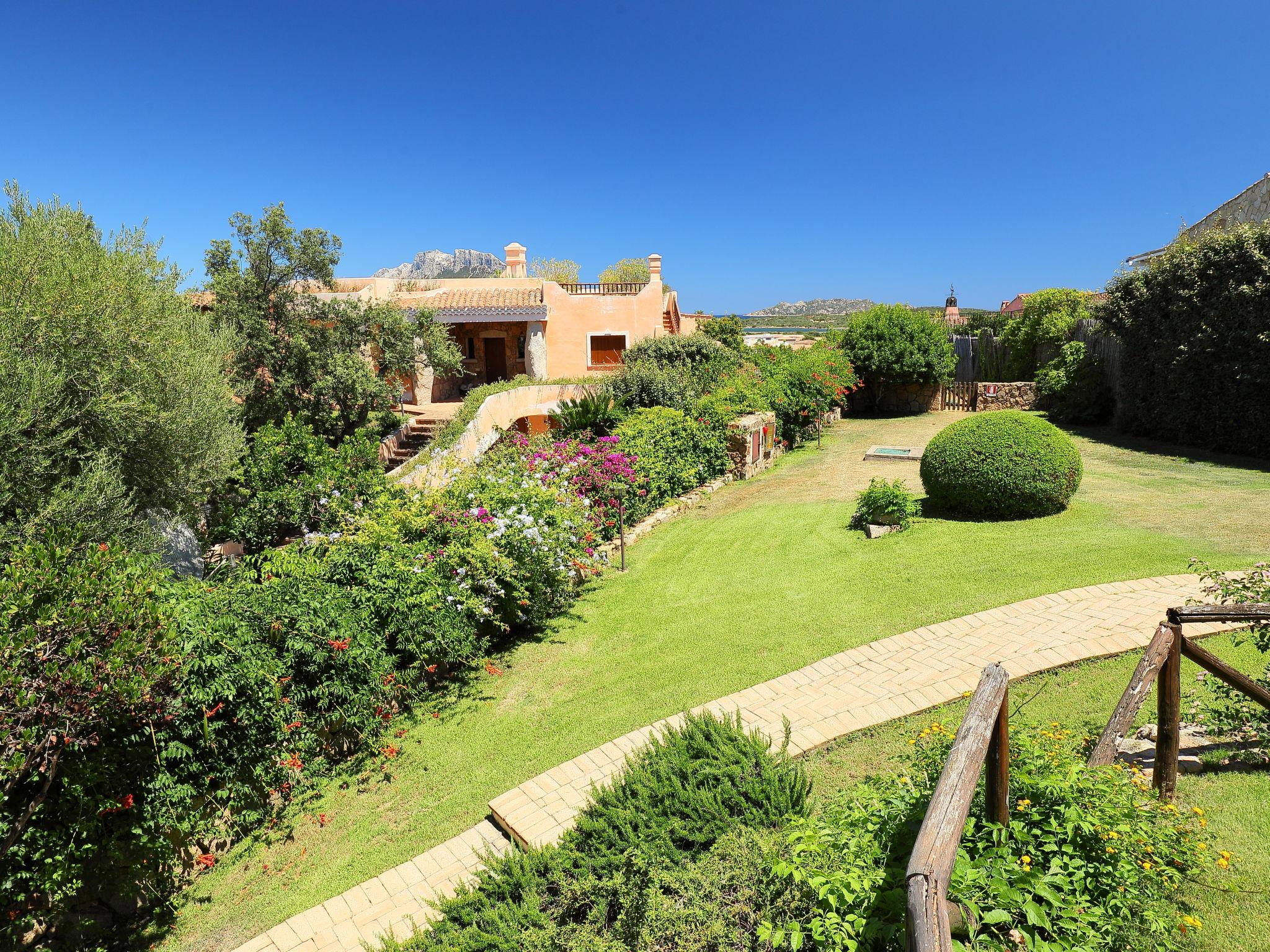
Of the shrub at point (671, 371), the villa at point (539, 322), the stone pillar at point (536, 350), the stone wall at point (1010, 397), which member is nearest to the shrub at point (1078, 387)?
the stone wall at point (1010, 397)

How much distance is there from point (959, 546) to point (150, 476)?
10449mm

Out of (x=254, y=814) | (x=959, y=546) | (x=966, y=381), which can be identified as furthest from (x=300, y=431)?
(x=966, y=381)

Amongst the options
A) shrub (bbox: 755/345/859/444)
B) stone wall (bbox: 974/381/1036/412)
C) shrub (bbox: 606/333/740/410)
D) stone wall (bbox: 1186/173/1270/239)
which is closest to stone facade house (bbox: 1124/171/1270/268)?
stone wall (bbox: 1186/173/1270/239)

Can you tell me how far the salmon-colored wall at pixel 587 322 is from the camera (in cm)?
2405

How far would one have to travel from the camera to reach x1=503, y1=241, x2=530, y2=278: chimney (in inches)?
1117

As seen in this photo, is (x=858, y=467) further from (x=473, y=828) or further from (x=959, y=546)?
(x=473, y=828)

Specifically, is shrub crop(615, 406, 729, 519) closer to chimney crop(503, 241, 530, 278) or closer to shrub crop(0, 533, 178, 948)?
shrub crop(0, 533, 178, 948)

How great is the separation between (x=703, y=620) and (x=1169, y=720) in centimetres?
464

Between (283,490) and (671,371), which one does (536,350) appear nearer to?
(671,371)

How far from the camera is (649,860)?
3387 mm

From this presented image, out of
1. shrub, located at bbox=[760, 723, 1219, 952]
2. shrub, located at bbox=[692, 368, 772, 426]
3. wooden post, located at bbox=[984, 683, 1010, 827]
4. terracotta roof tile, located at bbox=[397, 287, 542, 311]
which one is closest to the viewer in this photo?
shrub, located at bbox=[760, 723, 1219, 952]

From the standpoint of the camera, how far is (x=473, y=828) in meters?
4.79

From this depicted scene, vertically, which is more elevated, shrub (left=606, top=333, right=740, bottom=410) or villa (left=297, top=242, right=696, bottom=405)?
villa (left=297, top=242, right=696, bottom=405)

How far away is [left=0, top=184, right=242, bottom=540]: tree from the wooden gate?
69.5ft
